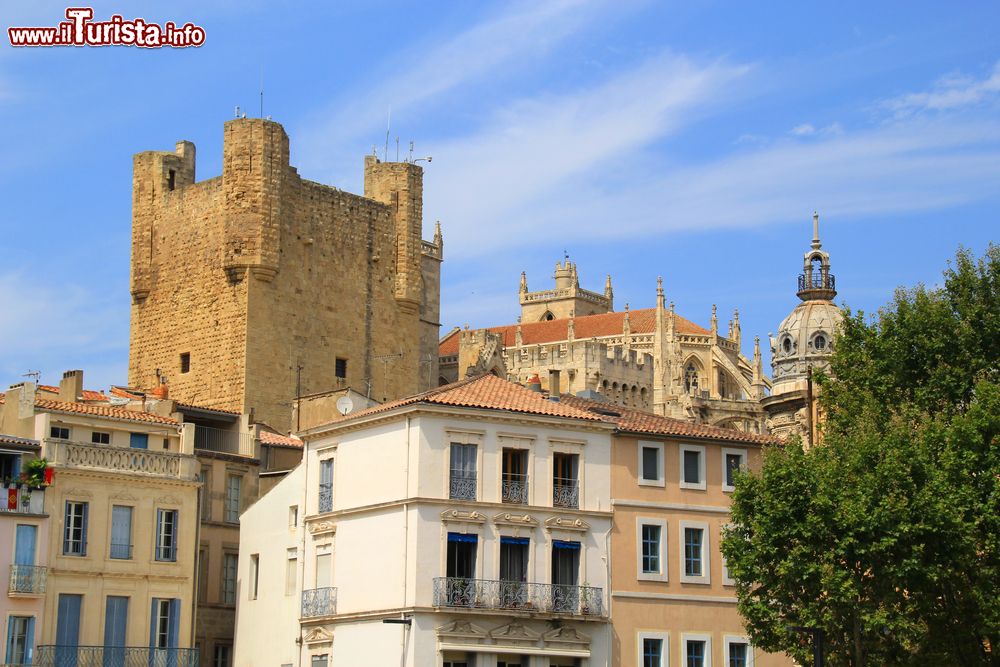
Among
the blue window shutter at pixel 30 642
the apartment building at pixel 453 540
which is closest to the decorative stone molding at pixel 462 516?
the apartment building at pixel 453 540

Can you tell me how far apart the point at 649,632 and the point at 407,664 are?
271 inches

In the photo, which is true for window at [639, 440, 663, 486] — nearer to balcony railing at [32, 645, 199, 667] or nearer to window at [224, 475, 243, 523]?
window at [224, 475, 243, 523]

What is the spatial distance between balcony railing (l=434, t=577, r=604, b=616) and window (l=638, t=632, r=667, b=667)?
1.45m

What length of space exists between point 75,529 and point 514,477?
11.3 metres

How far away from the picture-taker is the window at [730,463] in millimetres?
52844

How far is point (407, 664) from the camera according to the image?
4666 centimetres

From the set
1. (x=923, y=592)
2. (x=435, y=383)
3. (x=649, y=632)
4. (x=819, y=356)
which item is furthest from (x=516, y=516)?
(x=435, y=383)

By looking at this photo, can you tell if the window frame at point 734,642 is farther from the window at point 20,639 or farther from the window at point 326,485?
the window at point 20,639

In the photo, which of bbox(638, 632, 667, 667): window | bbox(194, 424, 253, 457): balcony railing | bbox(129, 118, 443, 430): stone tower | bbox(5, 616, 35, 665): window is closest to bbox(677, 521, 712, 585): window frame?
bbox(638, 632, 667, 667): window

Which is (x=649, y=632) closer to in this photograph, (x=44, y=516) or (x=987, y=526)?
(x=987, y=526)

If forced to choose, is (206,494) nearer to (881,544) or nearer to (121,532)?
(121,532)

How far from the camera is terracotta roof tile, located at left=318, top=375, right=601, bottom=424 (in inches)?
1964

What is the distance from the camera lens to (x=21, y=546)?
48531mm

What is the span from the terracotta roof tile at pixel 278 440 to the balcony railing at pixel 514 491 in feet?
40.3
